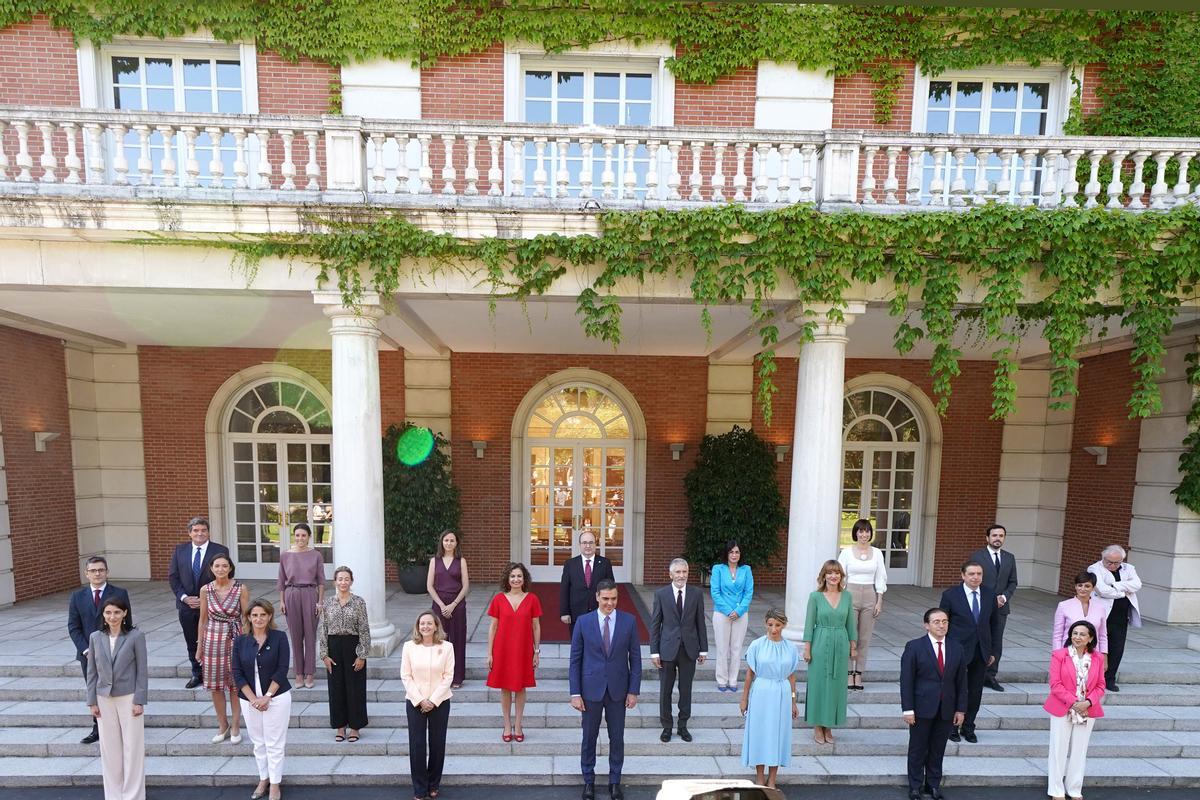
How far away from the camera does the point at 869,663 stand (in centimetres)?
670

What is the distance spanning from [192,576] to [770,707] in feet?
18.5

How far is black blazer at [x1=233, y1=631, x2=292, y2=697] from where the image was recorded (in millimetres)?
4820

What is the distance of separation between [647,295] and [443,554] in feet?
11.1

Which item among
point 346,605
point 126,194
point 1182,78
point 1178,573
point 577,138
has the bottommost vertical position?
point 1178,573

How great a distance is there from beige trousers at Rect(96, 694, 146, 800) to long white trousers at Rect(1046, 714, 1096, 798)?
24.6ft

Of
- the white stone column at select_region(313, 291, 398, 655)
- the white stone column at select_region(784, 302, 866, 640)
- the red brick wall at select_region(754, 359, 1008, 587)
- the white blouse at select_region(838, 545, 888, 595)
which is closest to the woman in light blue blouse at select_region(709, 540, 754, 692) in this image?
the white stone column at select_region(784, 302, 866, 640)

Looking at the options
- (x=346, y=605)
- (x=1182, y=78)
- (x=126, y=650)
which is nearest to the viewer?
(x=126, y=650)

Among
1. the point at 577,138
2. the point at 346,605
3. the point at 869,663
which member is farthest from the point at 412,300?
the point at 869,663

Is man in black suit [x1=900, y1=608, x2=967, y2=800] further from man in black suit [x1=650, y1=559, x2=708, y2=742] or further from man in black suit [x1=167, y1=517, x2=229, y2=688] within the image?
man in black suit [x1=167, y1=517, x2=229, y2=688]

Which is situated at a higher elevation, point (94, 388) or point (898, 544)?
point (94, 388)

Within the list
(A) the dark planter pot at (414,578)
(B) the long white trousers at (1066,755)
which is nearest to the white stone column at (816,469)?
(B) the long white trousers at (1066,755)

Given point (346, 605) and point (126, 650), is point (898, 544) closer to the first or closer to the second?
point (346, 605)

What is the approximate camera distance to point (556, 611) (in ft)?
27.9

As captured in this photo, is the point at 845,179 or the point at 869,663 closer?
the point at 845,179
